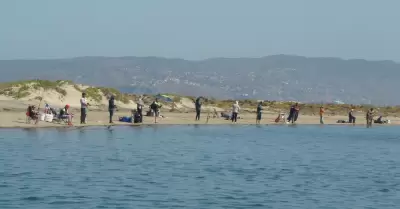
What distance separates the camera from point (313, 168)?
111 feet

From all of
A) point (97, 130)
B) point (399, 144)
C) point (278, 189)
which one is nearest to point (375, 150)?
point (399, 144)

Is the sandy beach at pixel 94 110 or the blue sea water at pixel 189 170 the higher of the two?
the sandy beach at pixel 94 110

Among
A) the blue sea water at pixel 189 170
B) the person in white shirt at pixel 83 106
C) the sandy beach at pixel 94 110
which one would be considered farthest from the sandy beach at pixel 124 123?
the blue sea water at pixel 189 170

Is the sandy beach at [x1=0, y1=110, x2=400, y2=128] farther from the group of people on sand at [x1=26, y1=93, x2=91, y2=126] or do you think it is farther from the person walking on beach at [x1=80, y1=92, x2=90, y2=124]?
the person walking on beach at [x1=80, y1=92, x2=90, y2=124]

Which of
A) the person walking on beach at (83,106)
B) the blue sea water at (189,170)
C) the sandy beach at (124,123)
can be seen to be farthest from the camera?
the sandy beach at (124,123)

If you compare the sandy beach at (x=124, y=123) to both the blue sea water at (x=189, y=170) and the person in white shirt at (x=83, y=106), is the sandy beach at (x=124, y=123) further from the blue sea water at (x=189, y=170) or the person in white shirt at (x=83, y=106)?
the blue sea water at (x=189, y=170)

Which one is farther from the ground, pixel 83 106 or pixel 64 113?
pixel 83 106

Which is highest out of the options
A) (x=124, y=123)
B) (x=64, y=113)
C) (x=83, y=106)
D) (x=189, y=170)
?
(x=83, y=106)

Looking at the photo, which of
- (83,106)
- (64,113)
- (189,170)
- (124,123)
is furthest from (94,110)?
(189,170)

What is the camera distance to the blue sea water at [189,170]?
962 inches

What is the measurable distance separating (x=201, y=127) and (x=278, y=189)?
30188 millimetres

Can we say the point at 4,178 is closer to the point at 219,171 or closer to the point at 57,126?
the point at 219,171

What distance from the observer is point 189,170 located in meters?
31.5

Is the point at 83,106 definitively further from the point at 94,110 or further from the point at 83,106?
the point at 94,110
